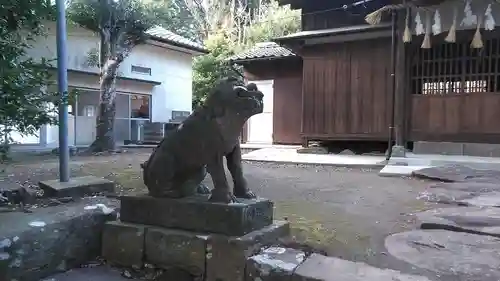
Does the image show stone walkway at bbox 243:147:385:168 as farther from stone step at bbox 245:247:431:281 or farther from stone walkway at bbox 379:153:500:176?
stone step at bbox 245:247:431:281

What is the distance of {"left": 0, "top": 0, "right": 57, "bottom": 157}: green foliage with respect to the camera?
8.98 ft

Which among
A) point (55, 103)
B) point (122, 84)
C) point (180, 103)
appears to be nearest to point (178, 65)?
point (180, 103)

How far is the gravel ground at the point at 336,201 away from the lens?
9.30ft

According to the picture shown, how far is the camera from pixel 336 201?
15.3ft

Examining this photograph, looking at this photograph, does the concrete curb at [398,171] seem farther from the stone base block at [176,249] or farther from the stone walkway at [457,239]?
the stone base block at [176,249]

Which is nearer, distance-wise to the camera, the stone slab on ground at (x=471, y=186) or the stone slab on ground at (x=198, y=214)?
the stone slab on ground at (x=198, y=214)

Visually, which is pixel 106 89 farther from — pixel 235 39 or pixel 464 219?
pixel 235 39

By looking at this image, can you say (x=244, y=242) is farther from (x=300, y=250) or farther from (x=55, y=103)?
(x=55, y=103)

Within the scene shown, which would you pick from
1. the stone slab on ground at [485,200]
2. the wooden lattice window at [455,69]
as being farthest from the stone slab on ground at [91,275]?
the wooden lattice window at [455,69]

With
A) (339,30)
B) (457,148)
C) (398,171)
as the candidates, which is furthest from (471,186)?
(339,30)

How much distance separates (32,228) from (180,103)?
671 inches

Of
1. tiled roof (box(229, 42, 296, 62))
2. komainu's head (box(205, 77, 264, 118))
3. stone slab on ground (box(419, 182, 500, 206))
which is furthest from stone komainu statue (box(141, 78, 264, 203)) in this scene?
tiled roof (box(229, 42, 296, 62))

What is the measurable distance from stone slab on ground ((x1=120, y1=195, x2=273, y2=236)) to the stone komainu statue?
0.07 metres

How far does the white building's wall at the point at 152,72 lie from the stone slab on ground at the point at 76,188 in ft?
33.2
